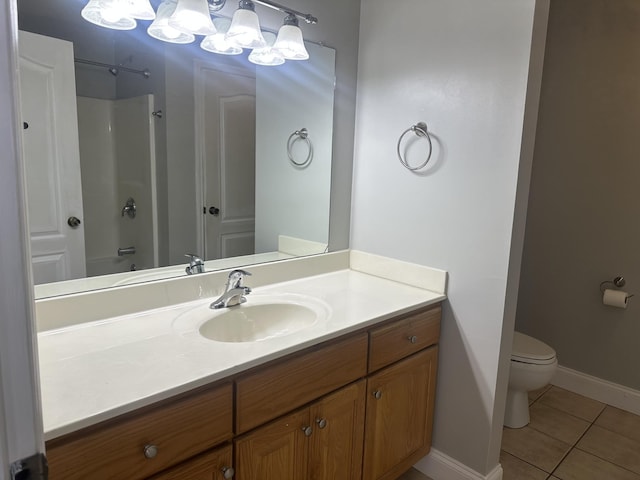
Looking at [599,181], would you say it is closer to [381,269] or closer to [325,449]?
[381,269]

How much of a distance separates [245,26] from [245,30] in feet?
0.04

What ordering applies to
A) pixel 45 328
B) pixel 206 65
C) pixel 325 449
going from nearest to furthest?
1. pixel 45 328
2. pixel 325 449
3. pixel 206 65

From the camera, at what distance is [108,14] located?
133 cm

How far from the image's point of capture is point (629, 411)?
2.44m

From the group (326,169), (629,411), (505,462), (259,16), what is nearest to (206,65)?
(259,16)

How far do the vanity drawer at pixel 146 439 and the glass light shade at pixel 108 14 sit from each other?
111cm

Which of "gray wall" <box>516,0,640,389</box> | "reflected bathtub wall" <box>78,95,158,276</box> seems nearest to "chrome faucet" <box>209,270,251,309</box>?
"reflected bathtub wall" <box>78,95,158,276</box>

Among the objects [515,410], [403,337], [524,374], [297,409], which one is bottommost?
[515,410]

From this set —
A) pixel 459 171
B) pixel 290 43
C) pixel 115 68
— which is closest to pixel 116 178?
pixel 115 68

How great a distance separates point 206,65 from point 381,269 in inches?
43.3

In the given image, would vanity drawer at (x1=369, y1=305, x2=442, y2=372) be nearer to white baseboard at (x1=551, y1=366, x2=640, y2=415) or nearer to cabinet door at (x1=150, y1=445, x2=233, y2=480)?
cabinet door at (x1=150, y1=445, x2=233, y2=480)

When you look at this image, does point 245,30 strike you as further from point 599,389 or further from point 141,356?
point 599,389

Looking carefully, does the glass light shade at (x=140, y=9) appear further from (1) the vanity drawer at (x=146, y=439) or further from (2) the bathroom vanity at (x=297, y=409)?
(1) the vanity drawer at (x=146, y=439)

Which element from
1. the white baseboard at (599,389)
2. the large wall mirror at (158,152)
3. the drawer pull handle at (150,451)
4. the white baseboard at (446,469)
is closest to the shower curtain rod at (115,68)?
the large wall mirror at (158,152)
